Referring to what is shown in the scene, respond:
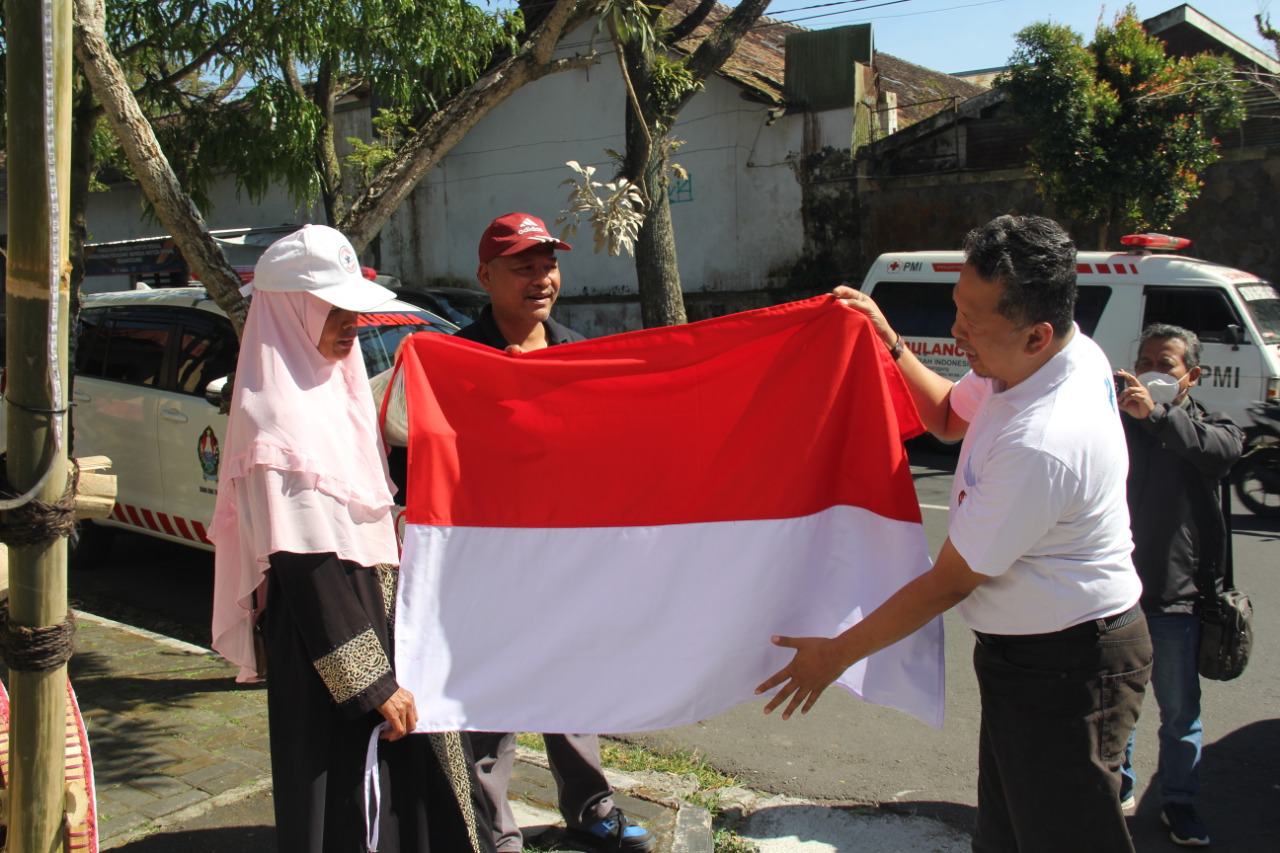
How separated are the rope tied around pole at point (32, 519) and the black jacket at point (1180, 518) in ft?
11.0

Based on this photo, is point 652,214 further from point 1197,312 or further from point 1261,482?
point 1261,482

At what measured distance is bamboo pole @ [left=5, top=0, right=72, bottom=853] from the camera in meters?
2.21

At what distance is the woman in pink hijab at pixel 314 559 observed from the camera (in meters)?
2.69

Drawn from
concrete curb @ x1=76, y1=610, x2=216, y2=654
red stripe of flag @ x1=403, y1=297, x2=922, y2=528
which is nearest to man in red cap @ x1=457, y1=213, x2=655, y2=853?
red stripe of flag @ x1=403, y1=297, x2=922, y2=528

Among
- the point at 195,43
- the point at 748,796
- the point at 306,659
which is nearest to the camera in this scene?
the point at 306,659

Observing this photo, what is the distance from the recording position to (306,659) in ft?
9.05

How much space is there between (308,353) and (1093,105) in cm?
1318

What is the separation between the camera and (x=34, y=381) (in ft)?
7.57

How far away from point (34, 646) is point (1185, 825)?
3755 millimetres

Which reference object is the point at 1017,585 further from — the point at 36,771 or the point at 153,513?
the point at 153,513

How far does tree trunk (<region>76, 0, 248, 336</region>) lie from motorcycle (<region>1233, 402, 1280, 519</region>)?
824 centimetres

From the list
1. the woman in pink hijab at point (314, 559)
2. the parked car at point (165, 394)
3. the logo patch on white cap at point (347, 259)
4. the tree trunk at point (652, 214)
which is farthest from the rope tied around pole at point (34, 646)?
the tree trunk at point (652, 214)

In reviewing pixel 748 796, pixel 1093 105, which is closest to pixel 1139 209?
pixel 1093 105

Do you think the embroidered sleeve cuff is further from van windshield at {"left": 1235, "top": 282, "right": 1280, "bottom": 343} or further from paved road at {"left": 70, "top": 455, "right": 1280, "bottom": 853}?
van windshield at {"left": 1235, "top": 282, "right": 1280, "bottom": 343}
